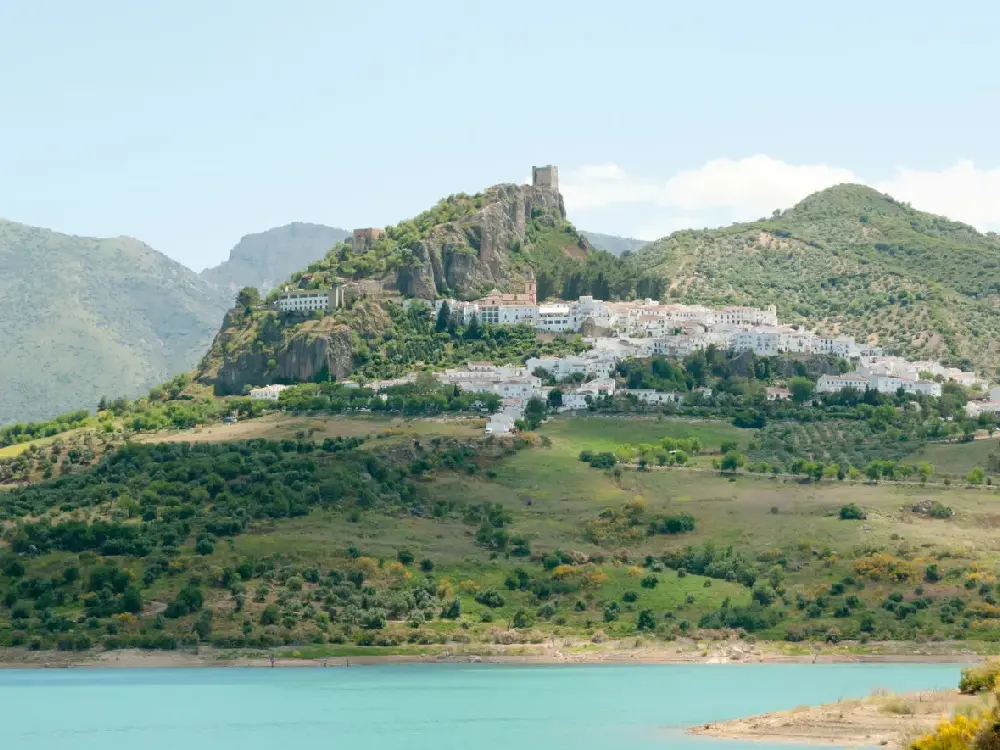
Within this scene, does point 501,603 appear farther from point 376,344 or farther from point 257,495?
point 376,344

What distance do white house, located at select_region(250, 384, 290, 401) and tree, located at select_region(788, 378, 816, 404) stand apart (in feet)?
134

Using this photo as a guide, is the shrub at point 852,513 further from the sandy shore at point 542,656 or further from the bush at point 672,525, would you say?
the sandy shore at point 542,656

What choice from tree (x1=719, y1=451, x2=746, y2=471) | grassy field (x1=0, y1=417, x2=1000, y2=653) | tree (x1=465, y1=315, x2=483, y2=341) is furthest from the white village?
tree (x1=719, y1=451, x2=746, y2=471)

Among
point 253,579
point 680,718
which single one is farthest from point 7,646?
point 680,718

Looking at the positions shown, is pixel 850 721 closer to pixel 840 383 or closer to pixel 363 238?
pixel 840 383

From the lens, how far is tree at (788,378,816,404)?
150875 mm

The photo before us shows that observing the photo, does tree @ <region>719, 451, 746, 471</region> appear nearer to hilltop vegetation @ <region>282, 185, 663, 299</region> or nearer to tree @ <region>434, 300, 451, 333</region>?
tree @ <region>434, 300, 451, 333</region>

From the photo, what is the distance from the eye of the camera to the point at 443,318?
170 meters

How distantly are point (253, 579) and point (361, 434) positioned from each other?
33425 millimetres

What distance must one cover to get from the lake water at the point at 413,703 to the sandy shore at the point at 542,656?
0.75 metres

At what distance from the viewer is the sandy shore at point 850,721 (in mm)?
61250

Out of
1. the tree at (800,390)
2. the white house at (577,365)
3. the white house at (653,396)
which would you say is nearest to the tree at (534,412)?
the white house at (653,396)

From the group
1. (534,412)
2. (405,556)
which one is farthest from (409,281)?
(405,556)

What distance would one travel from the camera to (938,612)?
102 metres
